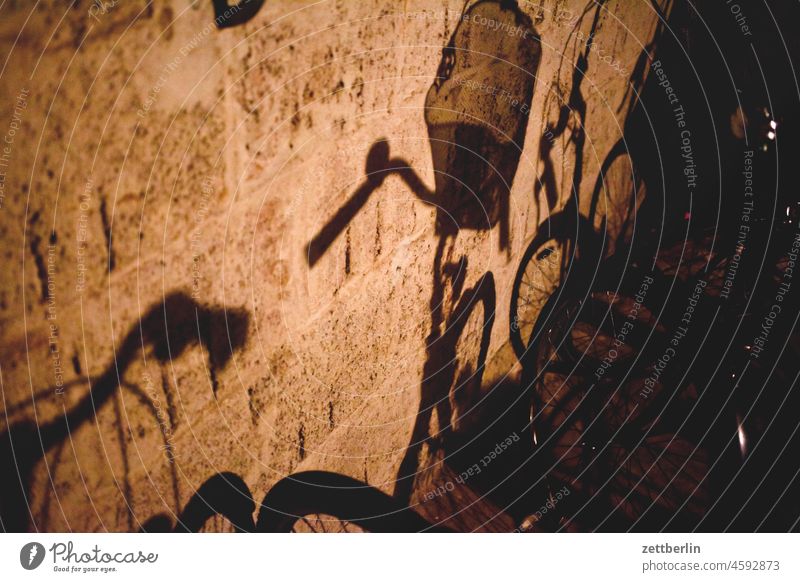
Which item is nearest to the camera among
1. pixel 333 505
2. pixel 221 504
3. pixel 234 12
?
pixel 234 12

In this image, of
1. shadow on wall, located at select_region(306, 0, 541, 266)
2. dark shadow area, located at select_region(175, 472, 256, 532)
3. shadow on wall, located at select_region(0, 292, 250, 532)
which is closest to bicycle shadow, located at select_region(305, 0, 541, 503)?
shadow on wall, located at select_region(306, 0, 541, 266)

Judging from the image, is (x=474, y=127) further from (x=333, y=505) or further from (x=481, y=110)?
(x=333, y=505)

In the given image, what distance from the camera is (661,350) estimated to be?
53.9 inches

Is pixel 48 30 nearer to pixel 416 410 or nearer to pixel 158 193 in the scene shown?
pixel 158 193

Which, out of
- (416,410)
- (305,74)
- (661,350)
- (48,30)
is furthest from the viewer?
(661,350)

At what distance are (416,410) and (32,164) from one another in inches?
36.8

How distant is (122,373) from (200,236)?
0.64ft

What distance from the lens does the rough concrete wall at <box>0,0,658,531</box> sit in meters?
0.47

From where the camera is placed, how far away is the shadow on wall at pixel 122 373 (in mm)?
496

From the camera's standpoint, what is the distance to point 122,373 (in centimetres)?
56

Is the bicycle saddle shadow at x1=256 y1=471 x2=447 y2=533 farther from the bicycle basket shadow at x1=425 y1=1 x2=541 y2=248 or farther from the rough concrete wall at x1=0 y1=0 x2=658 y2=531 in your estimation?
the bicycle basket shadow at x1=425 y1=1 x2=541 y2=248

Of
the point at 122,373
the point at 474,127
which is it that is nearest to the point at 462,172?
the point at 474,127
